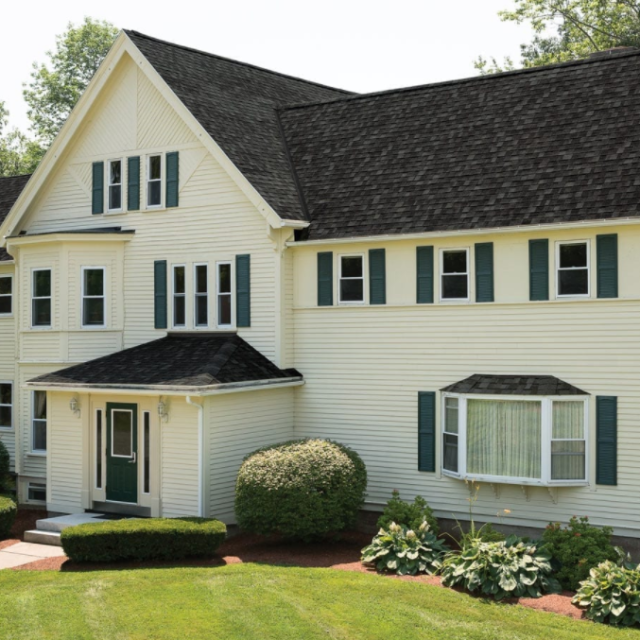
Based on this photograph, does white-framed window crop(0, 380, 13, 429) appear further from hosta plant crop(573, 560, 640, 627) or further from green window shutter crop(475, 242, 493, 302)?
hosta plant crop(573, 560, 640, 627)

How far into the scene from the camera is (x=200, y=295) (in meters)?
22.9

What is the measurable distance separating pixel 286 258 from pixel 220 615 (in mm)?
9556

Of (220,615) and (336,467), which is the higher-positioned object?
(336,467)

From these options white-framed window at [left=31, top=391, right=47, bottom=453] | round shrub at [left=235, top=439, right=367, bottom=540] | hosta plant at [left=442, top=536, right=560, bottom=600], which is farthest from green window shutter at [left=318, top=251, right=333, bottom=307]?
white-framed window at [left=31, top=391, right=47, bottom=453]

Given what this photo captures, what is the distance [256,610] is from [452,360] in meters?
7.54

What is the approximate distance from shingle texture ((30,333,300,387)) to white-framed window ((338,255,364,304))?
219cm

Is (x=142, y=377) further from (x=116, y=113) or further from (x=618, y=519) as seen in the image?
(x=618, y=519)

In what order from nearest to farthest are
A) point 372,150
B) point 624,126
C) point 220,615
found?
point 220,615
point 624,126
point 372,150

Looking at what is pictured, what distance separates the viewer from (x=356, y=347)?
2116 cm

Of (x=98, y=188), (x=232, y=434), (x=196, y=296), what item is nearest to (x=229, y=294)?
(x=196, y=296)

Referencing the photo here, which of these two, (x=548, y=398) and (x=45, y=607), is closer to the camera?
(x=45, y=607)

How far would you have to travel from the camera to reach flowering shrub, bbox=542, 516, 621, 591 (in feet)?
53.0

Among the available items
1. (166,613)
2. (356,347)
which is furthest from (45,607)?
(356,347)

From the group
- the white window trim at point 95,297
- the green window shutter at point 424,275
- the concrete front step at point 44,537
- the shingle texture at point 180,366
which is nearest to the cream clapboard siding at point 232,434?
Answer: the shingle texture at point 180,366
